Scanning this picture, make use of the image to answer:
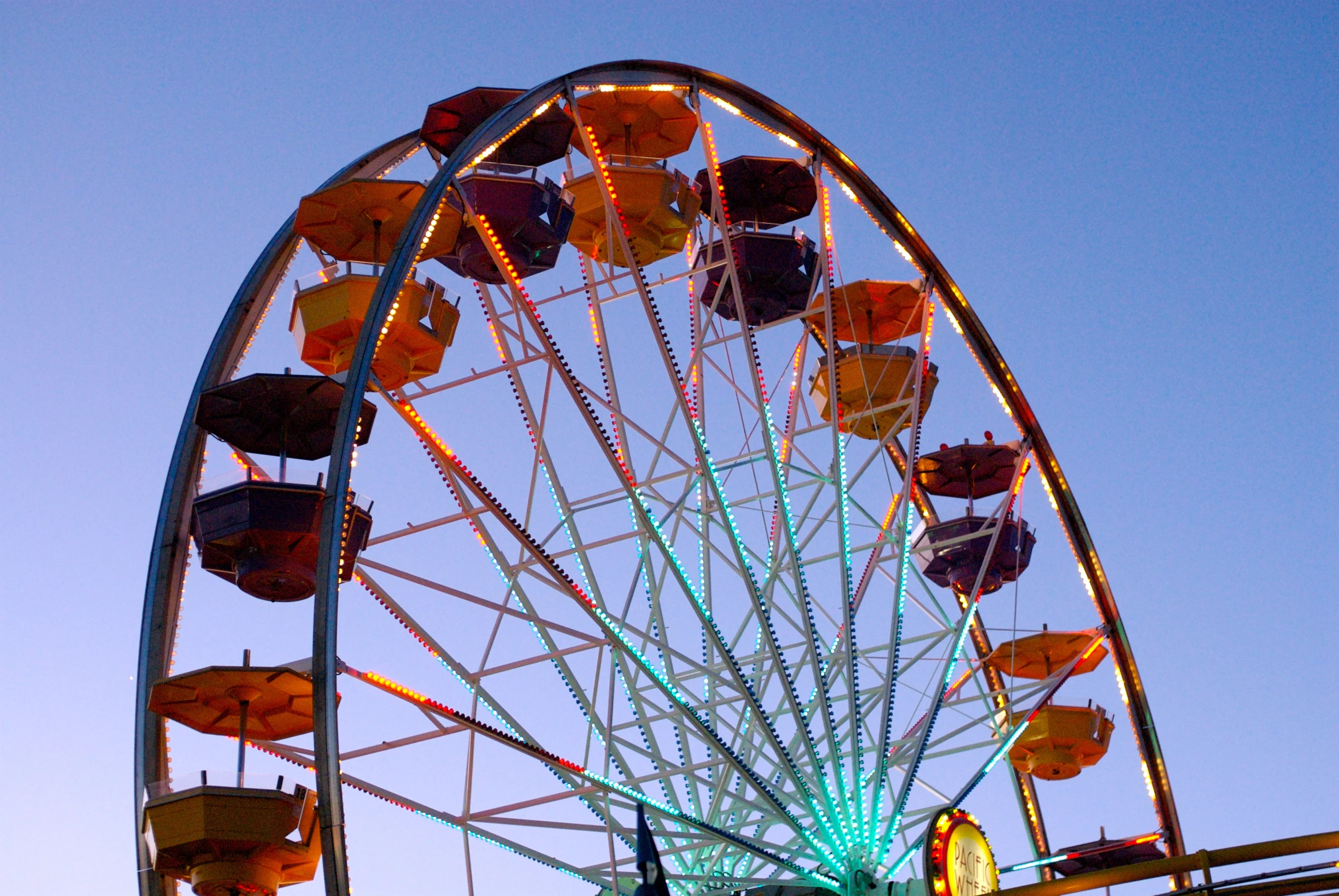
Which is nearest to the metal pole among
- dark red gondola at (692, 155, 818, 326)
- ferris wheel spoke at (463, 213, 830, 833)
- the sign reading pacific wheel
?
the sign reading pacific wheel

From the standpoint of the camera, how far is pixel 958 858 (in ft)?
46.9

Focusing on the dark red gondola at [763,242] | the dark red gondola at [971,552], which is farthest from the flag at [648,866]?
the dark red gondola at [971,552]

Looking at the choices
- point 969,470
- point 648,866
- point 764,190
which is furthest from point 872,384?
point 648,866

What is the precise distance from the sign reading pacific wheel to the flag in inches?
138

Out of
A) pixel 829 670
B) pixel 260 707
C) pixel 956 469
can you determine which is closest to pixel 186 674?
pixel 260 707

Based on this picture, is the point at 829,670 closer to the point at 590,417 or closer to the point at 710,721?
the point at 710,721

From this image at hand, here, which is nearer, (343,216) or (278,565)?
(278,565)

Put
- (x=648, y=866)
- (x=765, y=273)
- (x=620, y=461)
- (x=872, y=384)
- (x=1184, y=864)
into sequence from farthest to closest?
(x=872, y=384), (x=765, y=273), (x=620, y=461), (x=1184, y=864), (x=648, y=866)

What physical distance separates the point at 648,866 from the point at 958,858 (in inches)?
172

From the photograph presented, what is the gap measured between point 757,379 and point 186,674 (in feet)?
18.1

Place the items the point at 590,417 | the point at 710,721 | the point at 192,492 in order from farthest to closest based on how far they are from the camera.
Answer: the point at 710,721 < the point at 192,492 < the point at 590,417

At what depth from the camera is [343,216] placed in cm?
1561

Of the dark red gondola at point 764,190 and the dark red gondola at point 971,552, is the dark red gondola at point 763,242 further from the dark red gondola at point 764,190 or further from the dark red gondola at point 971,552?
the dark red gondola at point 971,552

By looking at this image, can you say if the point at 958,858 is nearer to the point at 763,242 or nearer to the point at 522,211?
the point at 522,211
